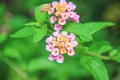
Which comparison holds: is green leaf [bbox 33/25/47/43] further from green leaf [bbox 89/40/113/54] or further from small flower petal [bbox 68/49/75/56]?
green leaf [bbox 89/40/113/54]

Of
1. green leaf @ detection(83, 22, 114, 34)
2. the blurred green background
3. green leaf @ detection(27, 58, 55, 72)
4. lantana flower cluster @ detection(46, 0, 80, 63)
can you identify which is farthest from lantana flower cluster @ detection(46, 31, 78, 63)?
green leaf @ detection(27, 58, 55, 72)

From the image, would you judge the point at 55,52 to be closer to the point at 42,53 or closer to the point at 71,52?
the point at 71,52

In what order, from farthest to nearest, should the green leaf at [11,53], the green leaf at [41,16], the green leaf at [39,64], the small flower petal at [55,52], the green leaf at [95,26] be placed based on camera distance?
the green leaf at [11,53] < the green leaf at [39,64] < the green leaf at [95,26] < the green leaf at [41,16] < the small flower petal at [55,52]

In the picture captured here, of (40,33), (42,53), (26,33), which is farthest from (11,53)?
(40,33)

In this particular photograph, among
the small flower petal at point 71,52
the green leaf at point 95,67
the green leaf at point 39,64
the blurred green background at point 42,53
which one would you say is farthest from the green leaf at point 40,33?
the green leaf at point 39,64

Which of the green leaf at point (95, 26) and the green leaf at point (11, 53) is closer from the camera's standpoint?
the green leaf at point (95, 26)

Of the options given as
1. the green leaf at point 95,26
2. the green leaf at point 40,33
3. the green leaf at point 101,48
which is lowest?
the green leaf at point 40,33

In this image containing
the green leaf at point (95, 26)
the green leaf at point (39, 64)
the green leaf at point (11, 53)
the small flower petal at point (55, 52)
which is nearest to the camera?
the small flower petal at point (55, 52)

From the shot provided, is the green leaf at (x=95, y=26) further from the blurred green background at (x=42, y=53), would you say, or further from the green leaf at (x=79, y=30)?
the blurred green background at (x=42, y=53)
